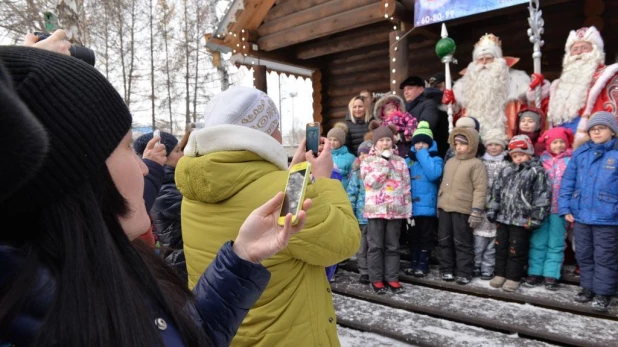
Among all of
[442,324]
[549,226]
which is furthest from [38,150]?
[549,226]

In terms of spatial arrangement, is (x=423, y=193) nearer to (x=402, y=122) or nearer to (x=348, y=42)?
(x=402, y=122)

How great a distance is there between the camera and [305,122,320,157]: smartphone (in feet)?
6.54

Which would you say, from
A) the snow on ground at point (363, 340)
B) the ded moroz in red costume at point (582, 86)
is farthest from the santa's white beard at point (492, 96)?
the snow on ground at point (363, 340)

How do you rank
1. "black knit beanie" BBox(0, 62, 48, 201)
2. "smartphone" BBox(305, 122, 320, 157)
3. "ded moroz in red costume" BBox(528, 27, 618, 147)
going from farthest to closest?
"ded moroz in red costume" BBox(528, 27, 618, 147), "smartphone" BBox(305, 122, 320, 157), "black knit beanie" BBox(0, 62, 48, 201)

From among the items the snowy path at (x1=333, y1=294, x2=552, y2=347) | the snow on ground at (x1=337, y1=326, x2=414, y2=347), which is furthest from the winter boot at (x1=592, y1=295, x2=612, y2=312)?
the snow on ground at (x1=337, y1=326, x2=414, y2=347)

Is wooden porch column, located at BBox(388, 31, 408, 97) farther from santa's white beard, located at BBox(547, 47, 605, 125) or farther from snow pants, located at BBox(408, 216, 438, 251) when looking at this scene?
snow pants, located at BBox(408, 216, 438, 251)

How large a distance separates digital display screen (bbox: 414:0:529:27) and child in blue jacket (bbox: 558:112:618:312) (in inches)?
87.9

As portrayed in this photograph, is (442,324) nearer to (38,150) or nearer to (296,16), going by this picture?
(38,150)

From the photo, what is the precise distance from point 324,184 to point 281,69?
9.35 meters

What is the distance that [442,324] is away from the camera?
3842 millimetres

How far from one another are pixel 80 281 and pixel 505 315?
13.1ft

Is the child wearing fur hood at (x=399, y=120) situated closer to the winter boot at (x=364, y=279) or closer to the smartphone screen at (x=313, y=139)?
the winter boot at (x=364, y=279)

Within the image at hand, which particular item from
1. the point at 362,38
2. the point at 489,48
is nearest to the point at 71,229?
the point at 489,48

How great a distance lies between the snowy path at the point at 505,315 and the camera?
3.37m
